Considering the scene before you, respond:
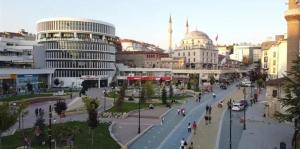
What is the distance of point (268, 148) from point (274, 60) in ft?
196

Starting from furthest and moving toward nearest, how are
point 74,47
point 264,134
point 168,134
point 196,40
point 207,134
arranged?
point 196,40 < point 74,47 < point 168,134 < point 207,134 < point 264,134

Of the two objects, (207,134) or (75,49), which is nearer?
(207,134)

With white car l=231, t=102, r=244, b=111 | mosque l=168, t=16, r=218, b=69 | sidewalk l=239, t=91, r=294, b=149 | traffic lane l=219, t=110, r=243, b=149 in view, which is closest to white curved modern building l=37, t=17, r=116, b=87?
mosque l=168, t=16, r=218, b=69

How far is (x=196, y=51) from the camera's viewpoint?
5782 inches

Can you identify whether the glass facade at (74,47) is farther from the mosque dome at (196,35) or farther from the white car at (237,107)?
the white car at (237,107)

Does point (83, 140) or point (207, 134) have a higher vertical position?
point (83, 140)

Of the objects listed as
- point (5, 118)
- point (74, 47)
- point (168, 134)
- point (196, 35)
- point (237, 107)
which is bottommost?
point (168, 134)

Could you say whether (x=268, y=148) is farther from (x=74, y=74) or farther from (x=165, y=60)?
(x=165, y=60)

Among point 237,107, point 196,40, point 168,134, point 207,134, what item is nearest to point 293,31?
point 237,107

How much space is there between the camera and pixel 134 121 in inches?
1893

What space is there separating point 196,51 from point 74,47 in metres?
50.7

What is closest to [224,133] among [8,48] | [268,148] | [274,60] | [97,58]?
[268,148]

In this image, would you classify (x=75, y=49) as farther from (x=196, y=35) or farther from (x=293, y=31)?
(x=293, y=31)

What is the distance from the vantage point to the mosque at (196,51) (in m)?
147
